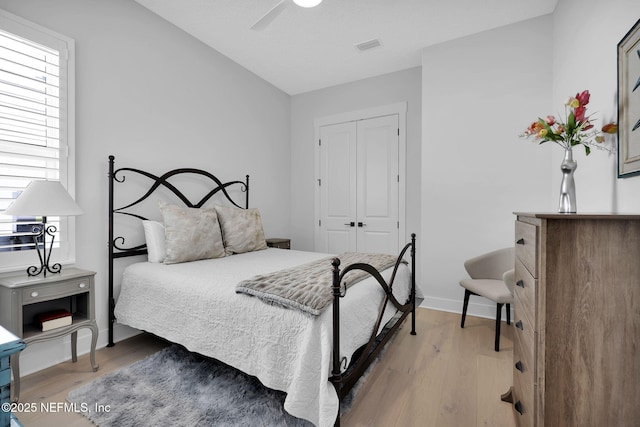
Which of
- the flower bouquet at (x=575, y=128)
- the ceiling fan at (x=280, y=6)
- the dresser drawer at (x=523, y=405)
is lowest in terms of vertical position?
the dresser drawer at (x=523, y=405)

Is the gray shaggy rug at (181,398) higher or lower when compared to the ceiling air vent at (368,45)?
lower

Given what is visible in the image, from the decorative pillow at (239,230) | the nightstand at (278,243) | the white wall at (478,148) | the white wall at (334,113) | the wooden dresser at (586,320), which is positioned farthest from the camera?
the nightstand at (278,243)

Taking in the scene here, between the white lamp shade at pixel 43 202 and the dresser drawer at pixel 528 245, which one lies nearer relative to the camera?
the dresser drawer at pixel 528 245

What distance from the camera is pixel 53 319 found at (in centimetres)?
193

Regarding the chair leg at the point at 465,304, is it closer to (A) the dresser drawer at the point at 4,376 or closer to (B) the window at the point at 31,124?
(A) the dresser drawer at the point at 4,376

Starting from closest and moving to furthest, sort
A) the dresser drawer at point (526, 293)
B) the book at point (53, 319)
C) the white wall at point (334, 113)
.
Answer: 1. the dresser drawer at point (526, 293)
2. the book at point (53, 319)
3. the white wall at point (334, 113)

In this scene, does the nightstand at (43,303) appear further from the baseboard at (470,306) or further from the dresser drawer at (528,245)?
the baseboard at (470,306)

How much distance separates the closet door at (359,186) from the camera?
160 inches

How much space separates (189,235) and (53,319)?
102 cm

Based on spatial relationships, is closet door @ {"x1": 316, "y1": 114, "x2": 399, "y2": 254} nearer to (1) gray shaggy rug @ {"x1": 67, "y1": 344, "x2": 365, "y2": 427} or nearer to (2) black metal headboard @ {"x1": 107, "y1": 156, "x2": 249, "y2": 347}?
(2) black metal headboard @ {"x1": 107, "y1": 156, "x2": 249, "y2": 347}

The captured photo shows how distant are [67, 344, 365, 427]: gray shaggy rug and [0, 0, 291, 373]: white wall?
0.72 metres

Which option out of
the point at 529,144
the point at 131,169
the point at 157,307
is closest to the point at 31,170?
the point at 131,169

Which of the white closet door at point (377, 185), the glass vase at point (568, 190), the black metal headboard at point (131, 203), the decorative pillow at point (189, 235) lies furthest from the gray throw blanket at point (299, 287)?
the white closet door at point (377, 185)

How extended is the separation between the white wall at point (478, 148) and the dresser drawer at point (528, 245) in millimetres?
1682
